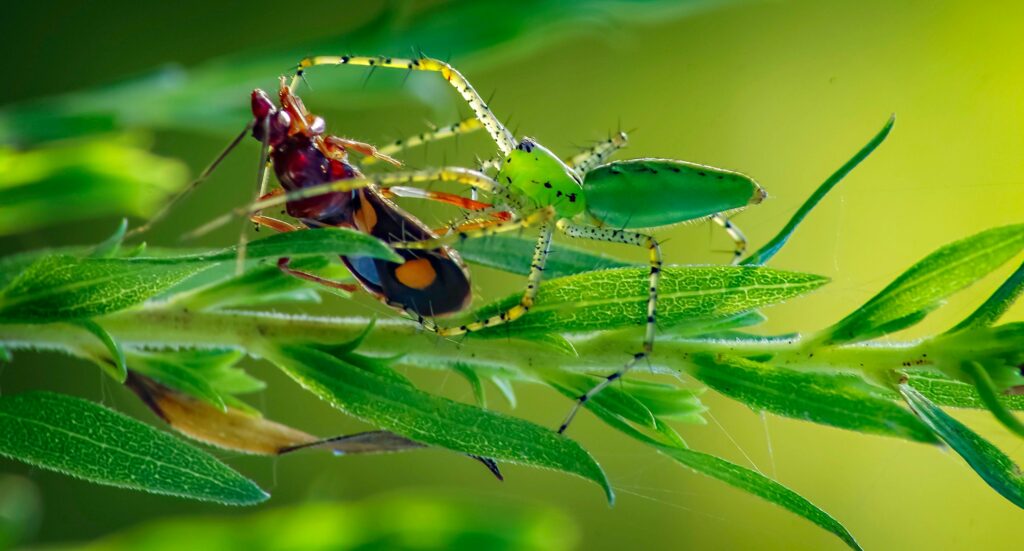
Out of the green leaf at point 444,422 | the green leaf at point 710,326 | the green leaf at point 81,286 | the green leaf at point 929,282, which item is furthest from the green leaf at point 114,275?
the green leaf at point 929,282

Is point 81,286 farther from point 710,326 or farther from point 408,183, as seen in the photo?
point 710,326

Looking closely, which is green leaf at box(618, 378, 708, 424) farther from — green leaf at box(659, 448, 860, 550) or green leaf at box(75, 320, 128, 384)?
green leaf at box(75, 320, 128, 384)

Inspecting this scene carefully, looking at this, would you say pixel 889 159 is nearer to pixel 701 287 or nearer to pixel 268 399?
pixel 701 287

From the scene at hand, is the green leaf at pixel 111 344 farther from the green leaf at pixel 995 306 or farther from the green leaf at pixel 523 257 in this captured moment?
the green leaf at pixel 995 306

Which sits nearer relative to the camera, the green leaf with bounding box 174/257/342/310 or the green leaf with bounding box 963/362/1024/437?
the green leaf with bounding box 963/362/1024/437

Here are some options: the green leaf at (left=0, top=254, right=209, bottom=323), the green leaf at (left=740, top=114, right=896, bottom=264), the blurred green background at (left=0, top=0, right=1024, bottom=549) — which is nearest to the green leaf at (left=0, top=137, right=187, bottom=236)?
the blurred green background at (left=0, top=0, right=1024, bottom=549)

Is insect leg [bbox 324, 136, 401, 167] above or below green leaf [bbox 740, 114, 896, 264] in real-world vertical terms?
above

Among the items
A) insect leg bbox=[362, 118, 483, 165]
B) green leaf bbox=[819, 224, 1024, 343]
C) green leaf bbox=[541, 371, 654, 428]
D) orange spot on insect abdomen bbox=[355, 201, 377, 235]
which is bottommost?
green leaf bbox=[819, 224, 1024, 343]
